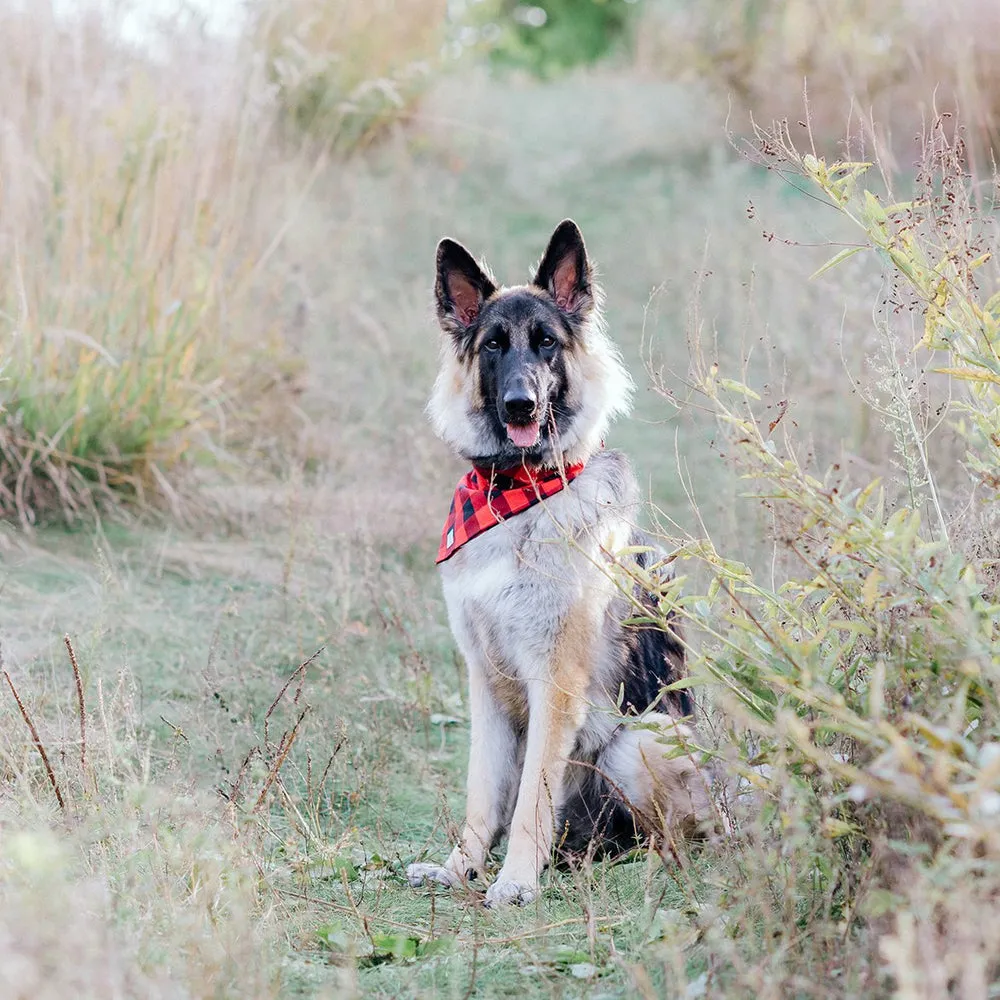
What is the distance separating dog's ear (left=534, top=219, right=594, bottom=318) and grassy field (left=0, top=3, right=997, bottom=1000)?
0.39 m

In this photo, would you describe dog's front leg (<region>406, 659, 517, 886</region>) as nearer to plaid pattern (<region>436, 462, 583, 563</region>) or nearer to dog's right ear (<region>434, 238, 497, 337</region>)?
plaid pattern (<region>436, 462, 583, 563</region>)

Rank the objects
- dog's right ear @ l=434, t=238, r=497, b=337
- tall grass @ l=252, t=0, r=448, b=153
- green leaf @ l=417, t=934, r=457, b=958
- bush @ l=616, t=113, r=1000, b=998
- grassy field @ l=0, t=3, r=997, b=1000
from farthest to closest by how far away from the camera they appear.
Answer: tall grass @ l=252, t=0, r=448, b=153 < dog's right ear @ l=434, t=238, r=497, b=337 < green leaf @ l=417, t=934, r=457, b=958 < grassy field @ l=0, t=3, r=997, b=1000 < bush @ l=616, t=113, r=1000, b=998

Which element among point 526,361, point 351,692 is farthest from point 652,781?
point 351,692

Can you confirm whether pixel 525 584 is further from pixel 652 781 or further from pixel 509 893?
pixel 509 893

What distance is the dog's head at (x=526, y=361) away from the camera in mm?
4191

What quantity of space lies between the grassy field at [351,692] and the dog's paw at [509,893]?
77 mm

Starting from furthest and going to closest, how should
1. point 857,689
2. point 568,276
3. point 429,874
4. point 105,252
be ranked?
point 105,252 < point 568,276 < point 429,874 < point 857,689

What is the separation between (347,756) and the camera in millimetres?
4434

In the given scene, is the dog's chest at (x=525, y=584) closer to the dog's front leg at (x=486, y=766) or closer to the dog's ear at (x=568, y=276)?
the dog's front leg at (x=486, y=766)

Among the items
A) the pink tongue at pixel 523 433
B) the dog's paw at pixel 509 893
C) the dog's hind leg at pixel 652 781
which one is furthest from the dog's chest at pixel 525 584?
the dog's paw at pixel 509 893

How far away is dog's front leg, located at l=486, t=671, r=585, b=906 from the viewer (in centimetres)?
370

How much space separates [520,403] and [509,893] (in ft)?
5.22

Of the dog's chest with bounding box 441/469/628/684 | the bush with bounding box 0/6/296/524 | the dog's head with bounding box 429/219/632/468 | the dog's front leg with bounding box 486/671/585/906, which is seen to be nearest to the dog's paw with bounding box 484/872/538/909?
the dog's front leg with bounding box 486/671/585/906

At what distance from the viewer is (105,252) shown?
642cm
